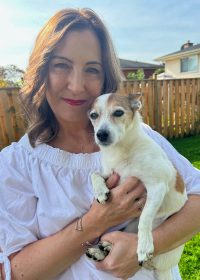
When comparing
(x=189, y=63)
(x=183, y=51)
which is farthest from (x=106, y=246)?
(x=183, y=51)

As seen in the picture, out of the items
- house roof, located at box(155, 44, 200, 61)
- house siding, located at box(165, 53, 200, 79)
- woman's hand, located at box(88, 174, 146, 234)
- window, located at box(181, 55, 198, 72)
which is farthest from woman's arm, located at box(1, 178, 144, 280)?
house siding, located at box(165, 53, 200, 79)

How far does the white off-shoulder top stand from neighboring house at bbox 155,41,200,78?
55.4 feet

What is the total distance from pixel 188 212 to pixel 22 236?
700mm

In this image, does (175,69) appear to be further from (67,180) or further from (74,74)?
(67,180)

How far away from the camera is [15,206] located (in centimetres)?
152

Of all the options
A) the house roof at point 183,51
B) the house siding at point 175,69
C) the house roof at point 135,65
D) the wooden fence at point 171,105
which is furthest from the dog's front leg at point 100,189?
the house roof at point 135,65

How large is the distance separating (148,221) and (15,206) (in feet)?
1.83

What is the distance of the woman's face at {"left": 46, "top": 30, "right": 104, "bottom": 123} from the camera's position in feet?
5.21

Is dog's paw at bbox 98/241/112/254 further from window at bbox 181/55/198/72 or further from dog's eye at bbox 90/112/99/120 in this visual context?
window at bbox 181/55/198/72

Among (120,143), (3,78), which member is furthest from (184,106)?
(120,143)

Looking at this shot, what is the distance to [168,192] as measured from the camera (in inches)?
63.8

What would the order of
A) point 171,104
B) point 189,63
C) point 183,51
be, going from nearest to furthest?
point 171,104
point 189,63
point 183,51

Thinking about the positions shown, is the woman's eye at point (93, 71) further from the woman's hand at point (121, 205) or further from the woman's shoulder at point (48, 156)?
the woman's hand at point (121, 205)

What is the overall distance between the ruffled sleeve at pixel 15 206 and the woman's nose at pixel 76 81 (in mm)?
374
